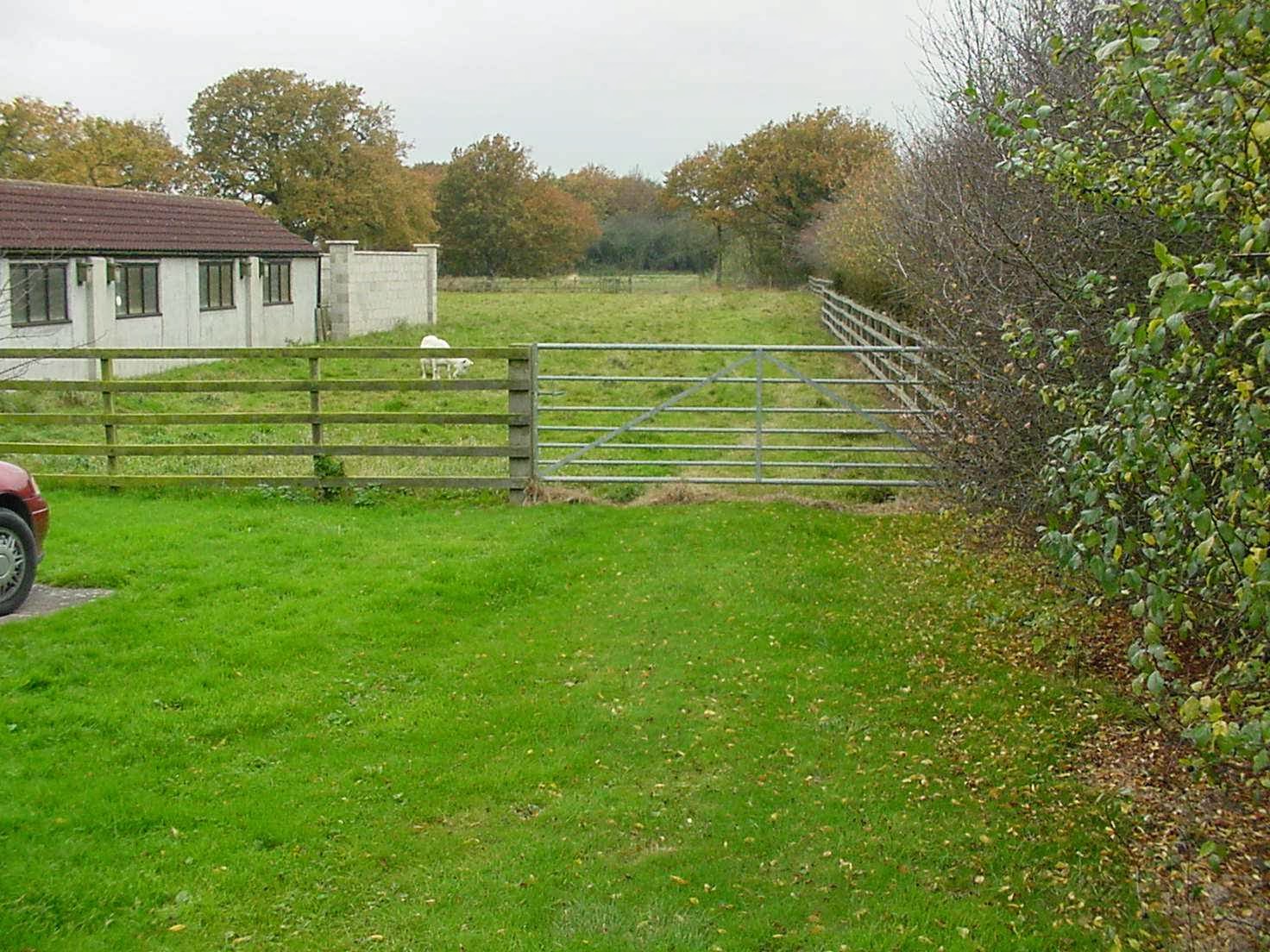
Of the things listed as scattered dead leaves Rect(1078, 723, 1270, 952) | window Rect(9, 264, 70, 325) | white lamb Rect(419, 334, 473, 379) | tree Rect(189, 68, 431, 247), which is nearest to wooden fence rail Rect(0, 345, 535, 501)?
scattered dead leaves Rect(1078, 723, 1270, 952)

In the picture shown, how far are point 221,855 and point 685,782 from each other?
1968 mm

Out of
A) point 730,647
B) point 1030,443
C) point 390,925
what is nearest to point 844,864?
point 390,925

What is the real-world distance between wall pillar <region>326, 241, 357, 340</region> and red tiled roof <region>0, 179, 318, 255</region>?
2.44 ft

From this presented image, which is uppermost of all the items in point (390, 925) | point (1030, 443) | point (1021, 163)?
point (1021, 163)

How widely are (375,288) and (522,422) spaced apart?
24878 millimetres

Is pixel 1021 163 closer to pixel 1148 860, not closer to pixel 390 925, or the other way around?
pixel 1148 860

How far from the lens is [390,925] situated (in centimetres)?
454

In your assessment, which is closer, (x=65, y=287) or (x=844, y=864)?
(x=844, y=864)

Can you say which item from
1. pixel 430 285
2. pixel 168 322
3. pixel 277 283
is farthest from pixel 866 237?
pixel 430 285

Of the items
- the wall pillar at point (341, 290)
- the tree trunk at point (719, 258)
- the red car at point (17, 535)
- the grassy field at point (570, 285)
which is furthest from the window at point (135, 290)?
the tree trunk at point (719, 258)

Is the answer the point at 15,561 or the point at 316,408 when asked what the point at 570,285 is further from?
the point at 15,561

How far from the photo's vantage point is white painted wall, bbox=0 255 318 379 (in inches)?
838

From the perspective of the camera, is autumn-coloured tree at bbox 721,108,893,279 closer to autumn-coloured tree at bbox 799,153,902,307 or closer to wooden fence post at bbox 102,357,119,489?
autumn-coloured tree at bbox 799,153,902,307

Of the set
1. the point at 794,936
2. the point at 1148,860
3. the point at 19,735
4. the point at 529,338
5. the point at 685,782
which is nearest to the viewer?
the point at 794,936
